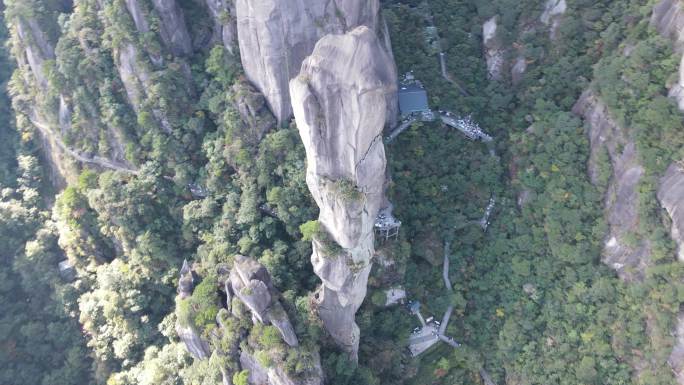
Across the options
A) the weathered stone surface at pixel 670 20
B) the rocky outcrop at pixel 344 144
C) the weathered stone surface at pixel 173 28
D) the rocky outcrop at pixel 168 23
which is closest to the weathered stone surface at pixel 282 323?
the rocky outcrop at pixel 344 144

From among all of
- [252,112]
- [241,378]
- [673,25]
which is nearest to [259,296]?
[241,378]

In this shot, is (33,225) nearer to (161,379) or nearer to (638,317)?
(161,379)

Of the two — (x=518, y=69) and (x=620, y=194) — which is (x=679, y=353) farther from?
(x=518, y=69)

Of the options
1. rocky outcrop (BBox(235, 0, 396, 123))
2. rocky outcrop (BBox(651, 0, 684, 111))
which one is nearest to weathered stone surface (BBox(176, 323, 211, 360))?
rocky outcrop (BBox(235, 0, 396, 123))

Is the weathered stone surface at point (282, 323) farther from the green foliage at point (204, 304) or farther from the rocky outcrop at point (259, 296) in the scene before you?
the green foliage at point (204, 304)

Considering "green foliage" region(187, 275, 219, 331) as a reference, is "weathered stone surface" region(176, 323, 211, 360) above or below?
below

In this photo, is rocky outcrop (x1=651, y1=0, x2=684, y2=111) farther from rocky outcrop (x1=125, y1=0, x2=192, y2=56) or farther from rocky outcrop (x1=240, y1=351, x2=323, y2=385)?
rocky outcrop (x1=125, y1=0, x2=192, y2=56)
